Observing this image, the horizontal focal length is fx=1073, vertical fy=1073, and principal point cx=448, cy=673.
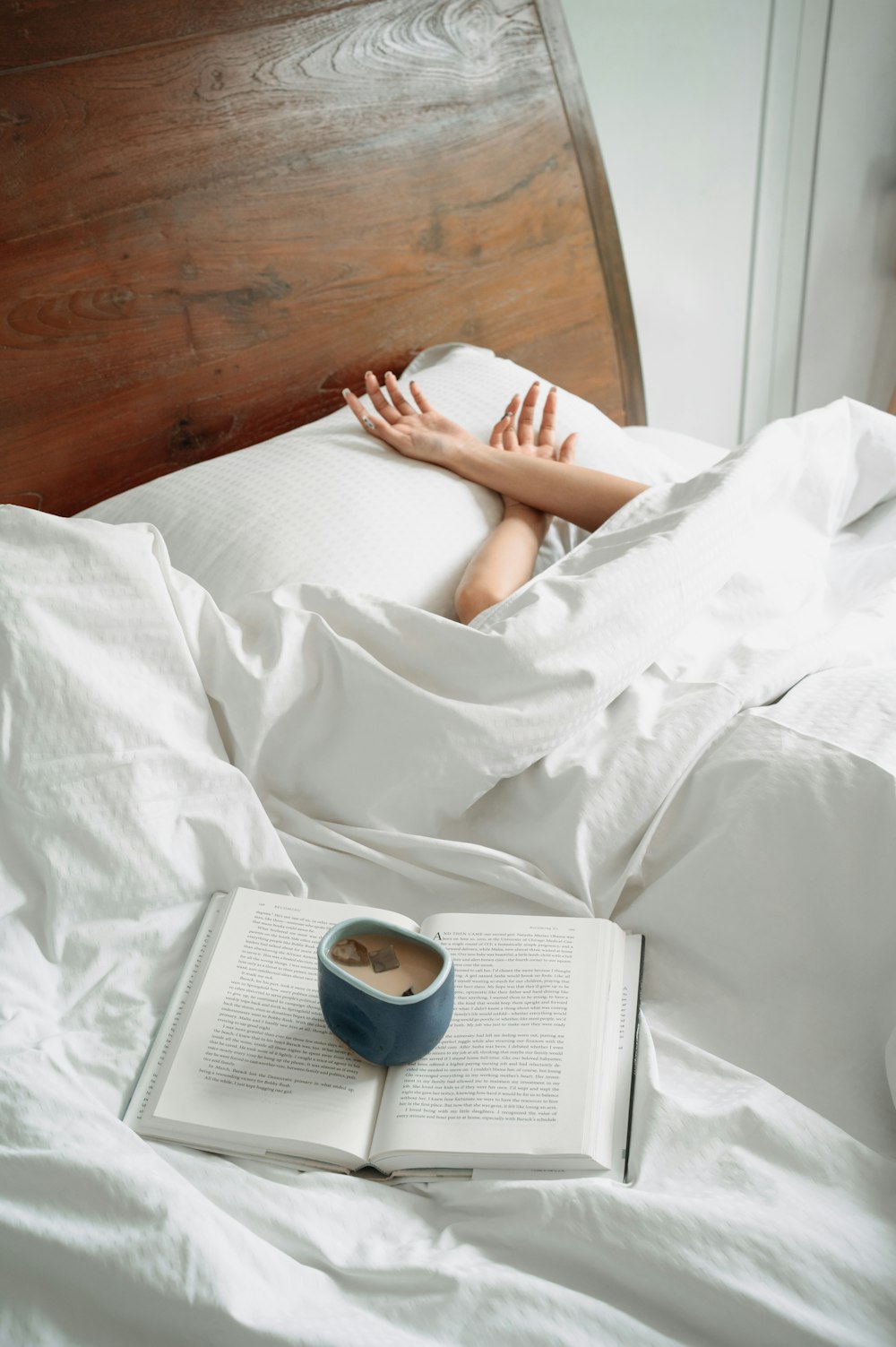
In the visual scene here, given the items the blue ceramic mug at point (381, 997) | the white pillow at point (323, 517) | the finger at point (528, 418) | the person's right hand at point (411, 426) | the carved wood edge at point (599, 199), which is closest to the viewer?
the blue ceramic mug at point (381, 997)

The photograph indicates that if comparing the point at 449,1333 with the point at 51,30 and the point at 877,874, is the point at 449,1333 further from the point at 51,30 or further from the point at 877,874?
the point at 51,30

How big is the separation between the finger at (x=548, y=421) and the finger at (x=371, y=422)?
0.21 meters

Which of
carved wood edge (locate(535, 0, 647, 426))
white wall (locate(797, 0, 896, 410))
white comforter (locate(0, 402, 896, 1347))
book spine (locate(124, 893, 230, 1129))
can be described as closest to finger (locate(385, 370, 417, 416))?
white comforter (locate(0, 402, 896, 1347))

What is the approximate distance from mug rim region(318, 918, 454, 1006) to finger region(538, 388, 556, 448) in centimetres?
82

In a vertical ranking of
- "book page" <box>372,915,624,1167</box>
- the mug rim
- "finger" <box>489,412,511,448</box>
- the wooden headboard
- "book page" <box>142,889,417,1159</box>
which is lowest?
"book page" <box>372,915,624,1167</box>

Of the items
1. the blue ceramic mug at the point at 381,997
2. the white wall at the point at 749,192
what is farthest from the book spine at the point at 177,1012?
the white wall at the point at 749,192

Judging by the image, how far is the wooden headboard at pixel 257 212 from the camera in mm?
1149

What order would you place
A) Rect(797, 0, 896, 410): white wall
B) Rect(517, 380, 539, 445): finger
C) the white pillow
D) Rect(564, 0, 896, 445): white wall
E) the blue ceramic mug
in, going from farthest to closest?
1. Rect(797, 0, 896, 410): white wall
2. Rect(564, 0, 896, 445): white wall
3. Rect(517, 380, 539, 445): finger
4. the white pillow
5. the blue ceramic mug

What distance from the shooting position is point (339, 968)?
2.18 ft

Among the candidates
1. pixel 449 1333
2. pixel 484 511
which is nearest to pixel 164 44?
pixel 484 511

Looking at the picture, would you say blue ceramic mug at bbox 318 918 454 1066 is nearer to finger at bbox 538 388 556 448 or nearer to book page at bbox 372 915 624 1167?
book page at bbox 372 915 624 1167

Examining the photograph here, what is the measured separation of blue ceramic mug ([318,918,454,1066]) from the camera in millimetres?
654

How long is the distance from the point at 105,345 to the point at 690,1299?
109cm

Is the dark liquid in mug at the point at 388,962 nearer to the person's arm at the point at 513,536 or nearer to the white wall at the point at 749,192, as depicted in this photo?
the person's arm at the point at 513,536
